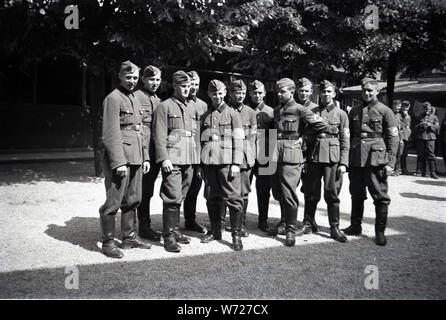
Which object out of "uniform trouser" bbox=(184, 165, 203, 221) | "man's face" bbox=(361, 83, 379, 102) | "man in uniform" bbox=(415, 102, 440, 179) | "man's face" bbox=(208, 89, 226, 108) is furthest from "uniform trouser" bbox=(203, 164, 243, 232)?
"man in uniform" bbox=(415, 102, 440, 179)

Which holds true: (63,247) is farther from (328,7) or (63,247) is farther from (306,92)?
(328,7)

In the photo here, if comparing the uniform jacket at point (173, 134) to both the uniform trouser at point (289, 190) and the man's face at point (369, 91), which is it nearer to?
the uniform trouser at point (289, 190)

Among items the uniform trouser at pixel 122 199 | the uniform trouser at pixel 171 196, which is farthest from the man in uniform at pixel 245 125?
the uniform trouser at pixel 122 199

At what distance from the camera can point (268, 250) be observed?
15.0 ft

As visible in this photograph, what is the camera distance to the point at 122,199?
14.6 feet

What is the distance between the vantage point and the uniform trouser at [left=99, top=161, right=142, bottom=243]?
4.25 m

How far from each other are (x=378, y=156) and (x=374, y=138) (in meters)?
0.25

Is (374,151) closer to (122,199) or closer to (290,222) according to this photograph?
(290,222)

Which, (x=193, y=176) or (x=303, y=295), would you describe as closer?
(x=303, y=295)

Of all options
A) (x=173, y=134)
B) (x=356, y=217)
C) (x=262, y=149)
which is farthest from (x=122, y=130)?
(x=356, y=217)

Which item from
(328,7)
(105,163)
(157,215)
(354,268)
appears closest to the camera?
(354,268)
